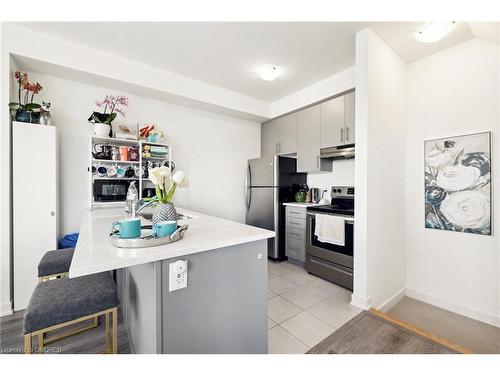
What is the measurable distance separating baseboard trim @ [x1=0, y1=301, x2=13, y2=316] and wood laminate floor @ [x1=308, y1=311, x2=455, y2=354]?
2670 millimetres

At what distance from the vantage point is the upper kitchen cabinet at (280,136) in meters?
3.57

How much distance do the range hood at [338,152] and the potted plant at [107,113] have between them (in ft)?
8.71

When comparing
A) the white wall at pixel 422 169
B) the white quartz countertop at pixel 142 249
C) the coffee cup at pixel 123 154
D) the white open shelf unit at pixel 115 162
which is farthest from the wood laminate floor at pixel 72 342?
the white wall at pixel 422 169

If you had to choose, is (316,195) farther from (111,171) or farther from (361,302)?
(111,171)

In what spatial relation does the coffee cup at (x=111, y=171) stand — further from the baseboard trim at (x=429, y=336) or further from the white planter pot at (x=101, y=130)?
the baseboard trim at (x=429, y=336)

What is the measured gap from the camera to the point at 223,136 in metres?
3.86

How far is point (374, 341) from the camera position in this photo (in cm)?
162

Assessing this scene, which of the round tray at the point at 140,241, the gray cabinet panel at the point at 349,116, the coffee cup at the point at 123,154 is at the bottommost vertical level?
the round tray at the point at 140,241

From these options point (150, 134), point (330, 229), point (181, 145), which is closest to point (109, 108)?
point (150, 134)

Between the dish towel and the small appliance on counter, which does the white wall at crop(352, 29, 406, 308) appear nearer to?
the dish towel

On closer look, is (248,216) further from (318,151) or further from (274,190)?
(318,151)

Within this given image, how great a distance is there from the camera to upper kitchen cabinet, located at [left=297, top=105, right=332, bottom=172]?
317 cm

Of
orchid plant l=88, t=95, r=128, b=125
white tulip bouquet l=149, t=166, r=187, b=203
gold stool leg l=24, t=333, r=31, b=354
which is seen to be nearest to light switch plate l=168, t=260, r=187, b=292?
white tulip bouquet l=149, t=166, r=187, b=203

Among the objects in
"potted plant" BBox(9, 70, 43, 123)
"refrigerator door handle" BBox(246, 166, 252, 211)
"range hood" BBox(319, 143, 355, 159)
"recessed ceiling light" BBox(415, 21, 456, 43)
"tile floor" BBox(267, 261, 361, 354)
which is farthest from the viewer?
"refrigerator door handle" BBox(246, 166, 252, 211)
